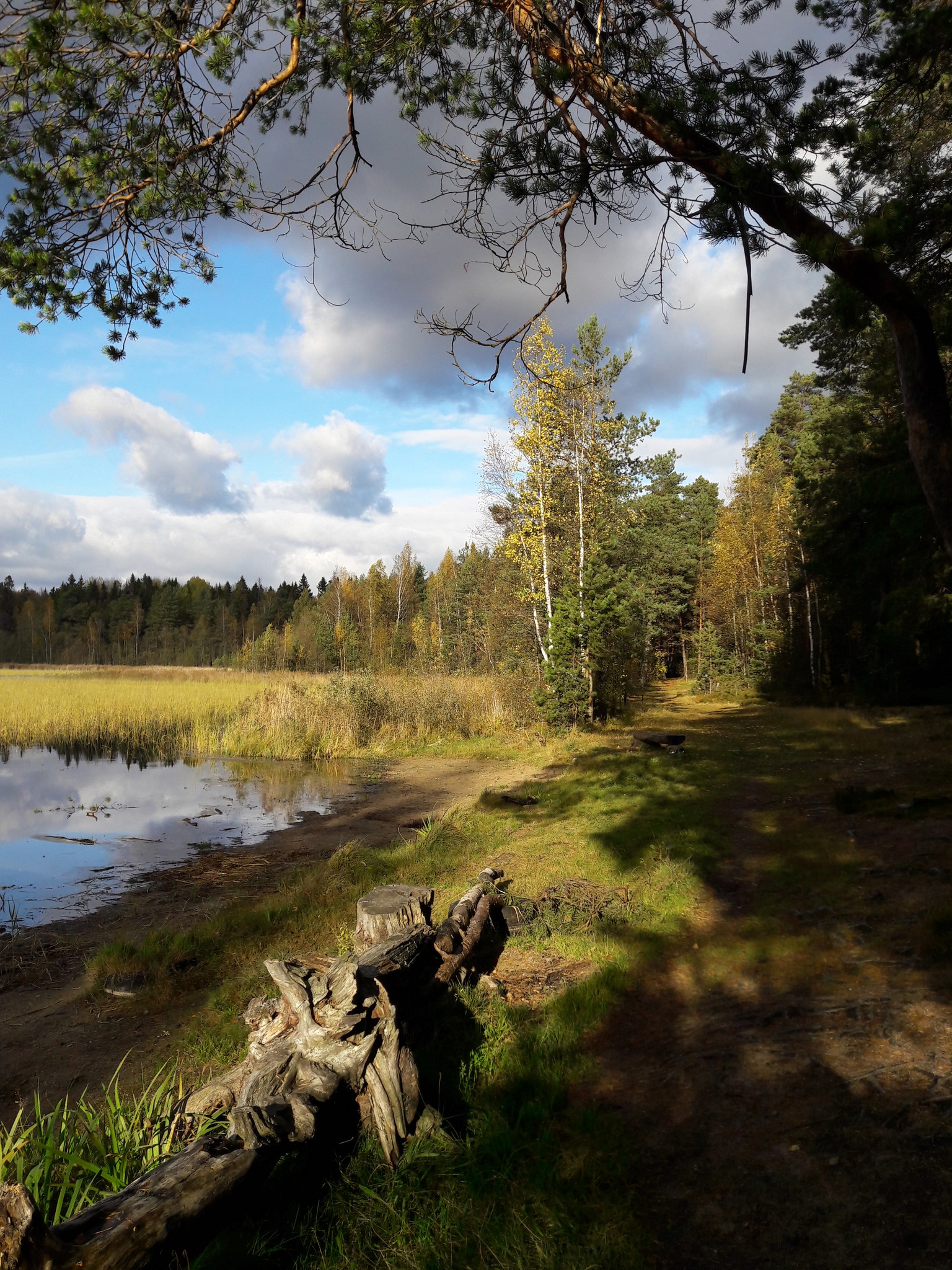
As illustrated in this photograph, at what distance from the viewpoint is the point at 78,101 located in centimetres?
407

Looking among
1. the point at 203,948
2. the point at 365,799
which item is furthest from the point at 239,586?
the point at 203,948

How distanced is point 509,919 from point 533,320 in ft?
14.2

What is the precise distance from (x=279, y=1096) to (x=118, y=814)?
10989mm

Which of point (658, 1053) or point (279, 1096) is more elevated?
point (279, 1096)

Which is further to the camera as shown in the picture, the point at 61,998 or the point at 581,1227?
the point at 61,998

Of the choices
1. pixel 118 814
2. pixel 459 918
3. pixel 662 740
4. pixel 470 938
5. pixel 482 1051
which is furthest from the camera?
pixel 662 740

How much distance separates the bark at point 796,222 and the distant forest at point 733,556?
1.96 ft

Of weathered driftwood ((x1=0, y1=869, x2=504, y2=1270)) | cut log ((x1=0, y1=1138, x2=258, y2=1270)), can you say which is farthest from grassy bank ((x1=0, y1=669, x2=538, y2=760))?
cut log ((x1=0, y1=1138, x2=258, y2=1270))

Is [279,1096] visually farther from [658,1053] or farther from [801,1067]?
[801,1067]

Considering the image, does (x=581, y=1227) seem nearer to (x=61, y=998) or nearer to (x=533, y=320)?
(x=61, y=998)

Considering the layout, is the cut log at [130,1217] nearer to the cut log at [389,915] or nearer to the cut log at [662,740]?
the cut log at [389,915]

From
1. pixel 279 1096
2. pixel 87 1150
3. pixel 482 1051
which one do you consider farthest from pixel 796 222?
pixel 87 1150

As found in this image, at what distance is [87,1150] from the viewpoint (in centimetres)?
283

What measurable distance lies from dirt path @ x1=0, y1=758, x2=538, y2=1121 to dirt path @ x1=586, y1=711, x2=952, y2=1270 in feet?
9.47
